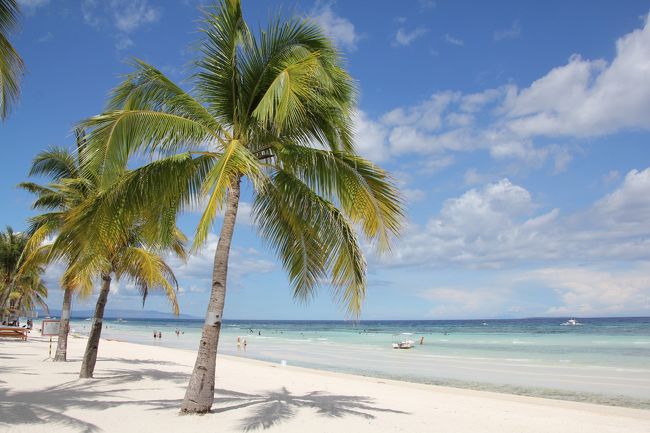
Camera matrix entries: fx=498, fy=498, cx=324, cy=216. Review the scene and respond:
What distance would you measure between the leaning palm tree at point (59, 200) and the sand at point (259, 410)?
2.01 meters

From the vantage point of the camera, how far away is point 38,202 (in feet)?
46.7

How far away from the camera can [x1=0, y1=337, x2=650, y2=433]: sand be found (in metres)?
6.86

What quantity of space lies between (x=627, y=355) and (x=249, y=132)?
102ft

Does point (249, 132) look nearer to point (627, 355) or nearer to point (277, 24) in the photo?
point (277, 24)

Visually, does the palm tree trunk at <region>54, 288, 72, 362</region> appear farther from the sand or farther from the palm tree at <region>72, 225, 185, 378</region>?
the palm tree at <region>72, 225, 185, 378</region>

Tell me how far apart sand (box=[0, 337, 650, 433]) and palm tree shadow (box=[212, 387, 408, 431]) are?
0.02 m

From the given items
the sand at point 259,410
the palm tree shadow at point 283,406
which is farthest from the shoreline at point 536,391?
the palm tree shadow at point 283,406

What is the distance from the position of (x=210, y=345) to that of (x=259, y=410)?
6.33ft

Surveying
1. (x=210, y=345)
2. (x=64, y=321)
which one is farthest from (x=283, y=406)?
(x=64, y=321)

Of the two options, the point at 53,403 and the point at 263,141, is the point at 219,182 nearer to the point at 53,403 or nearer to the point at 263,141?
the point at 263,141

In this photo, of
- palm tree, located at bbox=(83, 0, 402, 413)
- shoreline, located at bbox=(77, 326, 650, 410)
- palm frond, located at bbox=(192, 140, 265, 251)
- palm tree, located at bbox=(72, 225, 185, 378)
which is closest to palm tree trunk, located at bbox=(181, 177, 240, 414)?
palm tree, located at bbox=(83, 0, 402, 413)

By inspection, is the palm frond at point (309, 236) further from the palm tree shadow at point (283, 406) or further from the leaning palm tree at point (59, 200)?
the leaning palm tree at point (59, 200)

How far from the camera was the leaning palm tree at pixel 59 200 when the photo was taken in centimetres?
1250

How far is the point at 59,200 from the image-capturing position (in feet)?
47.2
